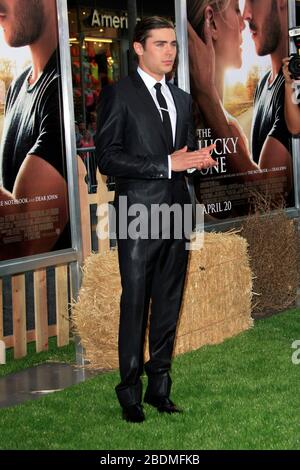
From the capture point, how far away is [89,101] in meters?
16.3

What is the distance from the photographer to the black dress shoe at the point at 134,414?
5445 millimetres

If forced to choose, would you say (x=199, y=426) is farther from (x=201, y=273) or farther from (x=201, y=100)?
(x=201, y=100)

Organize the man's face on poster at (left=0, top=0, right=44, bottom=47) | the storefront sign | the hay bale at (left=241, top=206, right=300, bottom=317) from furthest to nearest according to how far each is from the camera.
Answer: the storefront sign → the hay bale at (left=241, top=206, right=300, bottom=317) → the man's face on poster at (left=0, top=0, right=44, bottom=47)

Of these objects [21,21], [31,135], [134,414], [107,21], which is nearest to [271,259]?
[31,135]

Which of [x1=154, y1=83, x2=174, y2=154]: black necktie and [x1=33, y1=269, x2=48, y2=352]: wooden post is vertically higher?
[x1=154, y1=83, x2=174, y2=154]: black necktie

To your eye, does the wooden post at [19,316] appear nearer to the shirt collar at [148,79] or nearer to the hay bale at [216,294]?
the hay bale at [216,294]

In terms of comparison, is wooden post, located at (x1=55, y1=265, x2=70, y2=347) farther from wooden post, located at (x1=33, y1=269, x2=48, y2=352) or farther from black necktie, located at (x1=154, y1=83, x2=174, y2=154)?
black necktie, located at (x1=154, y1=83, x2=174, y2=154)

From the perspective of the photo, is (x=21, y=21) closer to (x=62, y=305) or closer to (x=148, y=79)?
(x=148, y=79)

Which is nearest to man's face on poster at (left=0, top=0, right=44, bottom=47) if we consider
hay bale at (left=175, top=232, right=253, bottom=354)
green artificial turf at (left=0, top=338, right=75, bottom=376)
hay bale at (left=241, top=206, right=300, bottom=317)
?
hay bale at (left=175, top=232, right=253, bottom=354)

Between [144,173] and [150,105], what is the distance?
406 mm

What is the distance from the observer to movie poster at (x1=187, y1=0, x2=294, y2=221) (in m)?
8.44

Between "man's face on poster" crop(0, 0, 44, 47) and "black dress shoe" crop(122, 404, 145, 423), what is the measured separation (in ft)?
9.17

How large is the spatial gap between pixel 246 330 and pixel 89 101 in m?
8.99

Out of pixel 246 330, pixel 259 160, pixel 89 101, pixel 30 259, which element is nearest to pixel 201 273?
pixel 246 330
